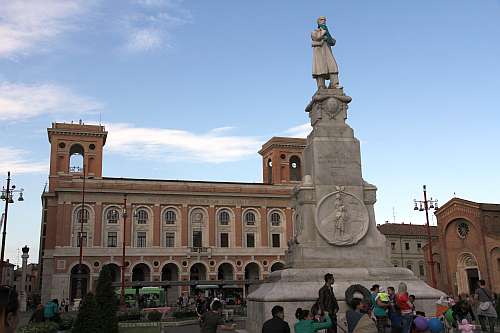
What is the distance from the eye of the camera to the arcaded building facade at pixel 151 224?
56656mm

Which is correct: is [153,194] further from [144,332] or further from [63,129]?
[144,332]

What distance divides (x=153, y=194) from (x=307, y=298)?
1948 inches

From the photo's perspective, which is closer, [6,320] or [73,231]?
[6,320]

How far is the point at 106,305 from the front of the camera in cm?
1560

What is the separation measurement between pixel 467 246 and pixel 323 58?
37398 mm

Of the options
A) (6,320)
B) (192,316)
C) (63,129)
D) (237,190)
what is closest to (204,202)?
(237,190)

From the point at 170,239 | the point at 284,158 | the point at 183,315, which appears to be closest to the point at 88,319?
the point at 183,315

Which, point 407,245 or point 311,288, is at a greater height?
point 407,245

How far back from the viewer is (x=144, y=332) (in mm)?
20156

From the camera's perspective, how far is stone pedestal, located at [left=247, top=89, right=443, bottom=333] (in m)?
13.3

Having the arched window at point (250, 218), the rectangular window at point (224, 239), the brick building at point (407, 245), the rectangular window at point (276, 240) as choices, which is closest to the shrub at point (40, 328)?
the rectangular window at point (224, 239)

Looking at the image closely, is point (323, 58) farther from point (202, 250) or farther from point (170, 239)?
point (170, 239)

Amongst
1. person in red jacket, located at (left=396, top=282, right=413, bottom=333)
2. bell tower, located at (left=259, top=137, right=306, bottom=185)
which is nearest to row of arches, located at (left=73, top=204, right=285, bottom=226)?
bell tower, located at (left=259, top=137, right=306, bottom=185)

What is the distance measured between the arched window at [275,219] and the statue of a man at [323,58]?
1942 inches
